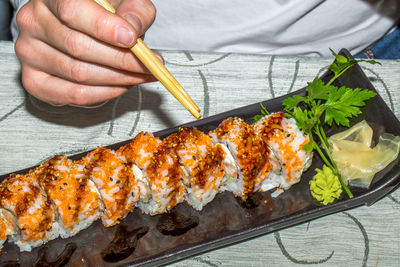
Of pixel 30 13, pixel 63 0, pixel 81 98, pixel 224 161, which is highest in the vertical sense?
pixel 30 13

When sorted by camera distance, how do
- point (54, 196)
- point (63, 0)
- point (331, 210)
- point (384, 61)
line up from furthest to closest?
point (384, 61), point (331, 210), point (54, 196), point (63, 0)

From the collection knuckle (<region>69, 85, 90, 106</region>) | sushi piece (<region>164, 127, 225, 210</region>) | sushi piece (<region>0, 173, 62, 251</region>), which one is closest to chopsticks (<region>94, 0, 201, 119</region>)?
sushi piece (<region>164, 127, 225, 210</region>)

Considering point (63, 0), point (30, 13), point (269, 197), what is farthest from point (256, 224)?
point (30, 13)

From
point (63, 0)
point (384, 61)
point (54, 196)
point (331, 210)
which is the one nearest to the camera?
point (63, 0)

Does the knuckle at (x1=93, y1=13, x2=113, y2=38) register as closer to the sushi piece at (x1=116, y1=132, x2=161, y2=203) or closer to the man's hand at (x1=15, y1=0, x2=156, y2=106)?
the man's hand at (x1=15, y1=0, x2=156, y2=106)

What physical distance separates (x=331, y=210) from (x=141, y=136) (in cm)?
104

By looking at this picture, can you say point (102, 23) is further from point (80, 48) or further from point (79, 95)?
point (79, 95)

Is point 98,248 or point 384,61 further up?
point 384,61

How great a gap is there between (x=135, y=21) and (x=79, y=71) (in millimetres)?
395

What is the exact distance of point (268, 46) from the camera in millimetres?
3135

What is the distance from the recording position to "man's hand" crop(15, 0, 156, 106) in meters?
1.88

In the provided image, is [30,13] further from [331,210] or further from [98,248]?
[331,210]

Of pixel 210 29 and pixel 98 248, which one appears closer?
pixel 98 248

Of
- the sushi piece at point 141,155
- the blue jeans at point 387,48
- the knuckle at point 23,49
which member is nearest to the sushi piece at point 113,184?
the sushi piece at point 141,155
